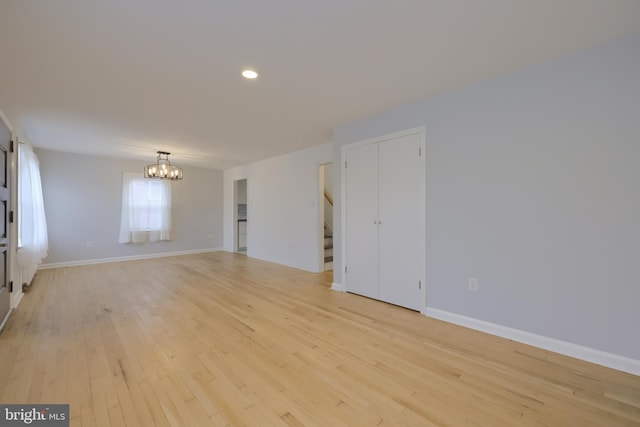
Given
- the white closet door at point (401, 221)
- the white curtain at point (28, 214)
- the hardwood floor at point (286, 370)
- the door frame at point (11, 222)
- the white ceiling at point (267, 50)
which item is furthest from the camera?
the white curtain at point (28, 214)

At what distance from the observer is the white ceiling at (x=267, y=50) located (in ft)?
5.23

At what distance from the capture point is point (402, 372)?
1.82 metres

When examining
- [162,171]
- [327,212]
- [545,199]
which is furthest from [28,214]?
[545,199]

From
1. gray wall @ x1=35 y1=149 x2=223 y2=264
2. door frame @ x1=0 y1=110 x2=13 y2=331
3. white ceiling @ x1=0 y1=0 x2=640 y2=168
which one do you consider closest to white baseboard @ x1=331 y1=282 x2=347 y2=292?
white ceiling @ x1=0 y1=0 x2=640 y2=168

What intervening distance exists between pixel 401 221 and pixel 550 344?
5.37 feet

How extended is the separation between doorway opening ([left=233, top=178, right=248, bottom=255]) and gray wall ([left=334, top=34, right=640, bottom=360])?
226 inches

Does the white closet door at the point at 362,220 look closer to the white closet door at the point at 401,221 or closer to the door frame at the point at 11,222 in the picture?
the white closet door at the point at 401,221

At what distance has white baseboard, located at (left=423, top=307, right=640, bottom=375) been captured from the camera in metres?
1.84

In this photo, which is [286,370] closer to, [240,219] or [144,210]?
[144,210]

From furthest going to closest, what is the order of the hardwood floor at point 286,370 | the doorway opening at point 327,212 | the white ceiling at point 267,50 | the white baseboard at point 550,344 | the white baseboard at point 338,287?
the doorway opening at point 327,212, the white baseboard at point 338,287, the white baseboard at point 550,344, the white ceiling at point 267,50, the hardwood floor at point 286,370

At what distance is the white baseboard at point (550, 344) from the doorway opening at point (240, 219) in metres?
5.73

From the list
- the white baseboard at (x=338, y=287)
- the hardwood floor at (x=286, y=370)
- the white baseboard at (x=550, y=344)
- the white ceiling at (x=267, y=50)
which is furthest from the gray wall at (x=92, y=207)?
the white baseboard at (x=550, y=344)

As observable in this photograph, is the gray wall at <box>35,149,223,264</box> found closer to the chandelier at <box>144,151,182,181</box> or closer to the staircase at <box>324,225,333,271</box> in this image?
the chandelier at <box>144,151,182,181</box>

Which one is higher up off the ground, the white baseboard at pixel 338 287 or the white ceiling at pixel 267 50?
the white ceiling at pixel 267 50
